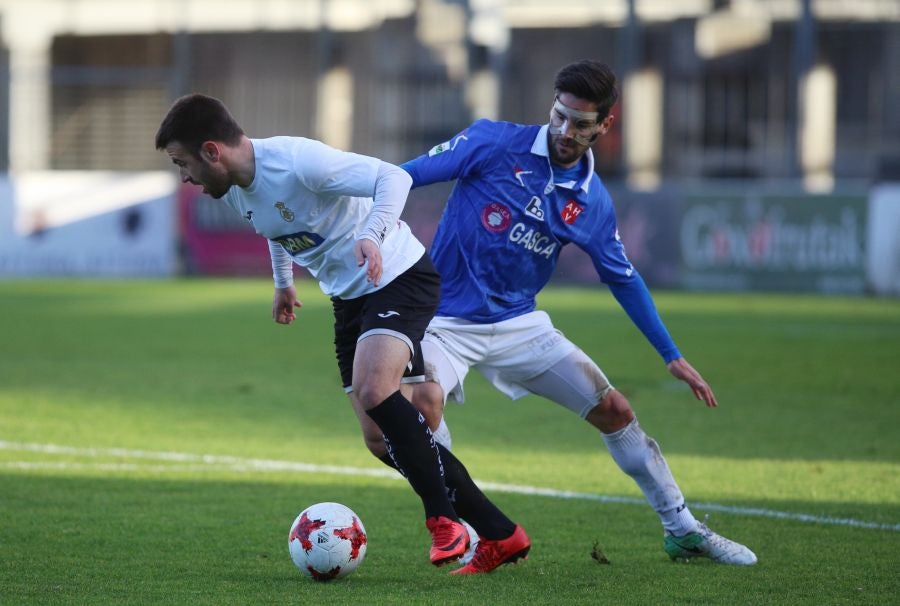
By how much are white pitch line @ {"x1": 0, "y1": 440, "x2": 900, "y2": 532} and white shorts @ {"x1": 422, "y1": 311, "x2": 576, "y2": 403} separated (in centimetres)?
136

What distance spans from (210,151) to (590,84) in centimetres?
145

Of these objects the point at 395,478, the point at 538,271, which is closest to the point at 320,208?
the point at 538,271

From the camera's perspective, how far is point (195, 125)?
15.8 ft

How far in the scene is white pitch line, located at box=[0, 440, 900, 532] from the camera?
6.39 metres

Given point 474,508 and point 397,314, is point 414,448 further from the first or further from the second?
point 397,314

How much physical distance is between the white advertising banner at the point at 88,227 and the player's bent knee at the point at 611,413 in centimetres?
1910

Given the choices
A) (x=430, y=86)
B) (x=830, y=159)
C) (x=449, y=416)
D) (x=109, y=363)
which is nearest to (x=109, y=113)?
(x=430, y=86)

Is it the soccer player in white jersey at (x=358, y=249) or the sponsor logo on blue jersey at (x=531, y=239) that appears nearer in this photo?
the soccer player in white jersey at (x=358, y=249)

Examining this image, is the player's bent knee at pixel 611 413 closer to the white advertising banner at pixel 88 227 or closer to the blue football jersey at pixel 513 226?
the blue football jersey at pixel 513 226

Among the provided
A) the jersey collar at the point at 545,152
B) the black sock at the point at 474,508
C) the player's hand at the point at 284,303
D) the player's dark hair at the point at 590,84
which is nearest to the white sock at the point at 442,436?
the black sock at the point at 474,508

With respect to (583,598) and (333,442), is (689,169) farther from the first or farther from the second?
(583,598)

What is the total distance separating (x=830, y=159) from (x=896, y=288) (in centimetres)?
851

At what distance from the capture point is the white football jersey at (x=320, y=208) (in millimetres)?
4926

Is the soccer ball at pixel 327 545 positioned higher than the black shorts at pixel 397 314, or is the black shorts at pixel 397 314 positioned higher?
the black shorts at pixel 397 314
